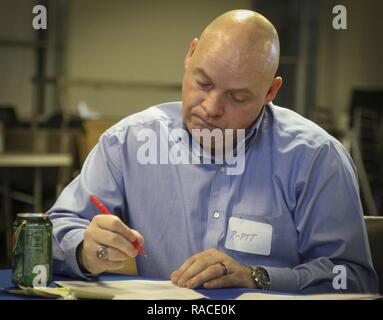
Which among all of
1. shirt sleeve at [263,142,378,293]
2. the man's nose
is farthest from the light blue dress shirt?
the man's nose

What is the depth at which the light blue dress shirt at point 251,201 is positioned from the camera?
51.9 inches

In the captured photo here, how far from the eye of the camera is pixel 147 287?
108 cm

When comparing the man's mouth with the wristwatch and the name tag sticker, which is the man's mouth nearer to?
the name tag sticker

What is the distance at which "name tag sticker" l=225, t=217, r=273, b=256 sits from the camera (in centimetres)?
132

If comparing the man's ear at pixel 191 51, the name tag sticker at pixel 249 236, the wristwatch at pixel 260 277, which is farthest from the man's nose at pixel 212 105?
the wristwatch at pixel 260 277

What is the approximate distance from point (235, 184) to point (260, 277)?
0.79ft

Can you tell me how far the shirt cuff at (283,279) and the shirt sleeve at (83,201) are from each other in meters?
0.35

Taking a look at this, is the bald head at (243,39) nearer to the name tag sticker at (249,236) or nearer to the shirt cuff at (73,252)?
the name tag sticker at (249,236)

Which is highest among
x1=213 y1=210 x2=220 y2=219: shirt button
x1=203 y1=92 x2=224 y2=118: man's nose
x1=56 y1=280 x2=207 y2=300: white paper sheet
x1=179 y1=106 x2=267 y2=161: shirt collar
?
x1=203 y1=92 x2=224 y2=118: man's nose

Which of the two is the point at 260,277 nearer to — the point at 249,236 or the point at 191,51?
the point at 249,236
